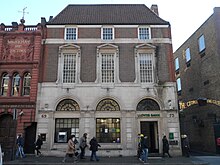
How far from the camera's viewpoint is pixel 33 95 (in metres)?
19.3

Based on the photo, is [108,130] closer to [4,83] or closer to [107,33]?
[107,33]

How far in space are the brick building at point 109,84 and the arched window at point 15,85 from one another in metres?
2.37

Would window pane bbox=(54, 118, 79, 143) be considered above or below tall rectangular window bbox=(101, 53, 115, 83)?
below

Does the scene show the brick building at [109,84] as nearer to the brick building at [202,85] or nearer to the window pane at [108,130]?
the window pane at [108,130]

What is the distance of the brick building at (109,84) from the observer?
61.4 feet

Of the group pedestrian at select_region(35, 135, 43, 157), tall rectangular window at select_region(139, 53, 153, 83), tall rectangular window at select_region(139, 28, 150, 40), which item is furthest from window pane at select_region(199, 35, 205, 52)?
pedestrian at select_region(35, 135, 43, 157)

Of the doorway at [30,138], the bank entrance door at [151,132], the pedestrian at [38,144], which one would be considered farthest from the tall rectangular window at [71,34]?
the bank entrance door at [151,132]

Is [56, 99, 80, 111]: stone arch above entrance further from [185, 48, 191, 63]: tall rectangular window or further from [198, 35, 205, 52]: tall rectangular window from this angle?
[185, 48, 191, 63]: tall rectangular window

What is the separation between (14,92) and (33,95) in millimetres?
2131

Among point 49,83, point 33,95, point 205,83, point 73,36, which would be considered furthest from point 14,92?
point 205,83

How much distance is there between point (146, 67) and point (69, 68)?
761 cm

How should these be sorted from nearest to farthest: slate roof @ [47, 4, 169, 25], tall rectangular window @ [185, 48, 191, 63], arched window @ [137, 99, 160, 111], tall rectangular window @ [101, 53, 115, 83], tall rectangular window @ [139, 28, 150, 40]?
arched window @ [137, 99, 160, 111] → tall rectangular window @ [101, 53, 115, 83] → tall rectangular window @ [139, 28, 150, 40] → slate roof @ [47, 4, 169, 25] → tall rectangular window @ [185, 48, 191, 63]

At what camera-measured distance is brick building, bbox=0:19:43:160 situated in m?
18.8

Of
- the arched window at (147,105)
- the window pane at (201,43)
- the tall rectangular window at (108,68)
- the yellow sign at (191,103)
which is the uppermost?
the window pane at (201,43)
